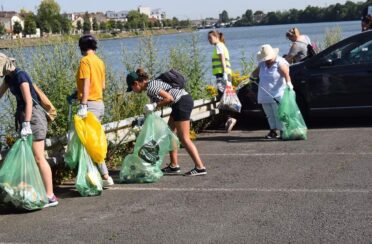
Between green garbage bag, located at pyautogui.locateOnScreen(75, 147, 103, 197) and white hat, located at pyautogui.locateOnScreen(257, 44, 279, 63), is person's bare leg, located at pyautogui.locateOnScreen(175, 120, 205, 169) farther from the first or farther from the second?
white hat, located at pyautogui.locateOnScreen(257, 44, 279, 63)

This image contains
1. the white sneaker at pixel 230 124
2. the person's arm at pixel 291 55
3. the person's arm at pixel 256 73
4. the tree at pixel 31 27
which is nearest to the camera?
the person's arm at pixel 256 73

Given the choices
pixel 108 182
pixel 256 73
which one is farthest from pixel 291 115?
pixel 108 182

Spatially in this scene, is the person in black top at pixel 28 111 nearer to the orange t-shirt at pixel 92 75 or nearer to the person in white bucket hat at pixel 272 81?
the orange t-shirt at pixel 92 75

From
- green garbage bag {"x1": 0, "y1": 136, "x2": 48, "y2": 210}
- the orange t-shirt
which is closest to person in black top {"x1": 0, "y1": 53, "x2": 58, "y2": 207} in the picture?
green garbage bag {"x1": 0, "y1": 136, "x2": 48, "y2": 210}

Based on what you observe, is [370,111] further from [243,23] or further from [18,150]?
[243,23]

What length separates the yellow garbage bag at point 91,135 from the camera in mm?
7625

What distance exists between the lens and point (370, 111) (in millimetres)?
11422

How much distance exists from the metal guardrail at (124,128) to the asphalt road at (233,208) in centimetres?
58

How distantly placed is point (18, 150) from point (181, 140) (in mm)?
2182

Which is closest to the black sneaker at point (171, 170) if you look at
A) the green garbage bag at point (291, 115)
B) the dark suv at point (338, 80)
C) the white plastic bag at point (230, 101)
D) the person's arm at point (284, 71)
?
the green garbage bag at point (291, 115)

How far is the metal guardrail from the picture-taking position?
829cm

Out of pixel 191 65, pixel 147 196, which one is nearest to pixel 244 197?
pixel 147 196

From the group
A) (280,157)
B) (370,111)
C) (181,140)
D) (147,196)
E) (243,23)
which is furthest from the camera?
(243,23)

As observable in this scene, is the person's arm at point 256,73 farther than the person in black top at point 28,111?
Yes
